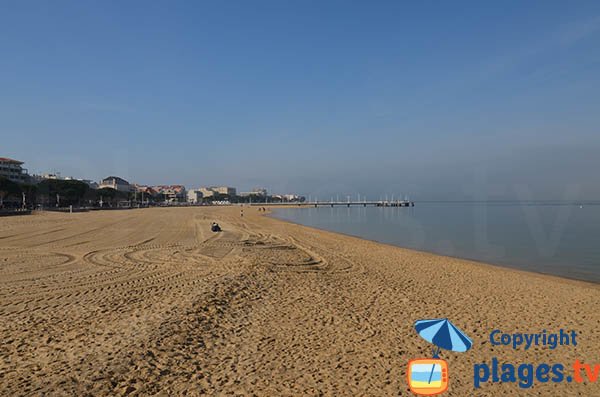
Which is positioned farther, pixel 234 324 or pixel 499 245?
pixel 499 245

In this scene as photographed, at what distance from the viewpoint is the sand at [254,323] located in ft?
15.2

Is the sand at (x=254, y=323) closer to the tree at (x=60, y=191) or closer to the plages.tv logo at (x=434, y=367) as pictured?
the plages.tv logo at (x=434, y=367)

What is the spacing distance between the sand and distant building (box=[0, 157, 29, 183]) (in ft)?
319

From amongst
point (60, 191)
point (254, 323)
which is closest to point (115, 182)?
point (60, 191)

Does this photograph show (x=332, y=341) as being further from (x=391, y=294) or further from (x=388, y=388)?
(x=391, y=294)

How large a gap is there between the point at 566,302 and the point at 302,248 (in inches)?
451

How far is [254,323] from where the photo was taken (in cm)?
682

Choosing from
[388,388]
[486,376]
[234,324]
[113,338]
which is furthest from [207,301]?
[486,376]

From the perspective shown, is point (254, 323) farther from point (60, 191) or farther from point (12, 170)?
point (12, 170)

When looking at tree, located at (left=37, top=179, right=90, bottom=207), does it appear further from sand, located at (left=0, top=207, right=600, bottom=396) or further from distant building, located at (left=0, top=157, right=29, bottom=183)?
sand, located at (left=0, top=207, right=600, bottom=396)

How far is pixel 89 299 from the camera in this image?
7.98 metres

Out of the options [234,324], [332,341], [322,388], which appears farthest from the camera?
[234,324]

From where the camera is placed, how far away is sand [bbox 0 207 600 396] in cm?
463

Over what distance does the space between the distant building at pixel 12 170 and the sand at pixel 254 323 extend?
3825 inches
